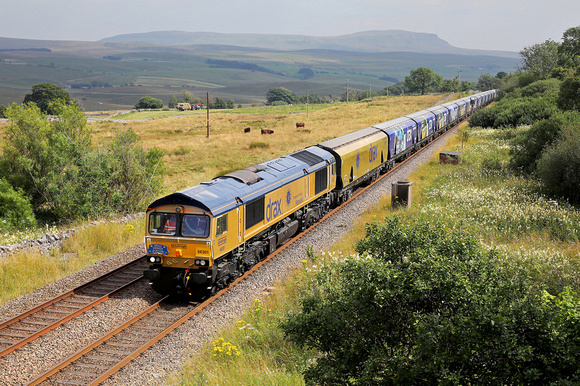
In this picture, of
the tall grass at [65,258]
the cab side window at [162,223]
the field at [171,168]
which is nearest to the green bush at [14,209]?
the field at [171,168]

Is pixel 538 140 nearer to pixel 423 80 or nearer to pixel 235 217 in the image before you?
pixel 235 217

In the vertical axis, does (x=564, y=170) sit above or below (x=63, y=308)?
above


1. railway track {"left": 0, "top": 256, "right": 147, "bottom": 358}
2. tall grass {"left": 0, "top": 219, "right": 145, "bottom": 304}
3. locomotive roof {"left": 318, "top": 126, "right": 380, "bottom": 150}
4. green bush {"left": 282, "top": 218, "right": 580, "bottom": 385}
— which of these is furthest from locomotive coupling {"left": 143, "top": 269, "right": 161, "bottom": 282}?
locomotive roof {"left": 318, "top": 126, "right": 380, "bottom": 150}

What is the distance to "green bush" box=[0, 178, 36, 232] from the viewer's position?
26156 millimetres

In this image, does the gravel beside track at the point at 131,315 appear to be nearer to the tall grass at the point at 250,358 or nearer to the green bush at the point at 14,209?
the tall grass at the point at 250,358

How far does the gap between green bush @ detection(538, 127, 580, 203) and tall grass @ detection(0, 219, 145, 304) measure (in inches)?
800

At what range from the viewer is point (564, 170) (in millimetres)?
23188

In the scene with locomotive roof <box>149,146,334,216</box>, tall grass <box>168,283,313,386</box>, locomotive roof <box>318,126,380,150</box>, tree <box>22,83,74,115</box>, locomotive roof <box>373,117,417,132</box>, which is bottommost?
tall grass <box>168,283,313,386</box>

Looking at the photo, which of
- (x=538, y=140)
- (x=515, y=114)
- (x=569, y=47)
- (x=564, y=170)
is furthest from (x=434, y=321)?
(x=569, y=47)

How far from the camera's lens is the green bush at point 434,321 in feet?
19.2

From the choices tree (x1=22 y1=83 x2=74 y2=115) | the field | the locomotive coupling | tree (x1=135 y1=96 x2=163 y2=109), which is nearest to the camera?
the locomotive coupling

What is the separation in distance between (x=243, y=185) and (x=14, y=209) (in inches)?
662

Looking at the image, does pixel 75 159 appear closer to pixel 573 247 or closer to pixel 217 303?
pixel 217 303

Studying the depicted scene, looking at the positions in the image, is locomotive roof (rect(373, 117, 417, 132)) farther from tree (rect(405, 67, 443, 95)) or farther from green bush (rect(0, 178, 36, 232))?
tree (rect(405, 67, 443, 95))
